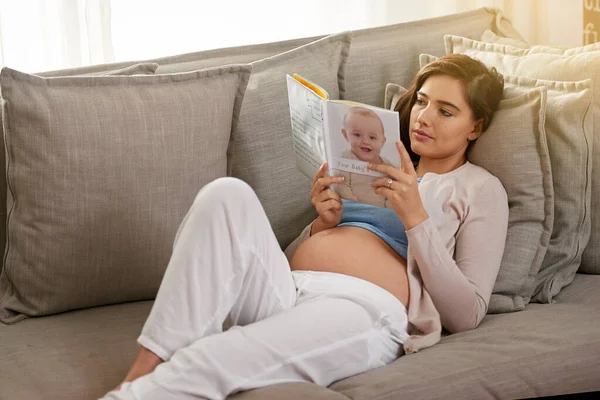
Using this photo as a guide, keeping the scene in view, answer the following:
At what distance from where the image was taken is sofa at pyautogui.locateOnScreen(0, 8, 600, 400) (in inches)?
70.2

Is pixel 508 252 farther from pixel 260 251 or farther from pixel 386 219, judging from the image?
pixel 260 251

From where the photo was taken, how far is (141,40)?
8.94 ft

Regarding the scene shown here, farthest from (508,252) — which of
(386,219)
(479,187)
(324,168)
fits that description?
(324,168)

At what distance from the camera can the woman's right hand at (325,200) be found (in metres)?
1.89

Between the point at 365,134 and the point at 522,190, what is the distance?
489 mm

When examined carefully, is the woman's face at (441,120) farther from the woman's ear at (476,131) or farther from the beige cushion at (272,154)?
the beige cushion at (272,154)

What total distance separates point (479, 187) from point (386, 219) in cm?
22

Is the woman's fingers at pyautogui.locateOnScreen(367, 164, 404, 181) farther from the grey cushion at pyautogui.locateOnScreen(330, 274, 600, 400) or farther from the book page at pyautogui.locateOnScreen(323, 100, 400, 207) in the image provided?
the grey cushion at pyautogui.locateOnScreen(330, 274, 600, 400)

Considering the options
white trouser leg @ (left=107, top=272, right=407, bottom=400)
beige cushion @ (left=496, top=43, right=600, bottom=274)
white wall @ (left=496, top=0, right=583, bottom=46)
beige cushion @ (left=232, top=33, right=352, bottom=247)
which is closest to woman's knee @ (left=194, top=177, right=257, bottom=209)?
white trouser leg @ (left=107, top=272, right=407, bottom=400)

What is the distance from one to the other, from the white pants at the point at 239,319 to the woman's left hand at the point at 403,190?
7.7 inches

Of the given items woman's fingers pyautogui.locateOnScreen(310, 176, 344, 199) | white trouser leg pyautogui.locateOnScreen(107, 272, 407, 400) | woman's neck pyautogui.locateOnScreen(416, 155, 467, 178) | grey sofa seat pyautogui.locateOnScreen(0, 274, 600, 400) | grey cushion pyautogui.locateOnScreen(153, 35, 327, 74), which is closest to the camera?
white trouser leg pyautogui.locateOnScreen(107, 272, 407, 400)

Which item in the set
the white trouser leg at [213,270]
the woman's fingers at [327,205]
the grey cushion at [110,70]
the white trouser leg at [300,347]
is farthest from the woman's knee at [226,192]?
the grey cushion at [110,70]

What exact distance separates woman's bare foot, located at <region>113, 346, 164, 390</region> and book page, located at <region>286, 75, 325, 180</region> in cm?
57

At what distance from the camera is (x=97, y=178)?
6.41 feet
